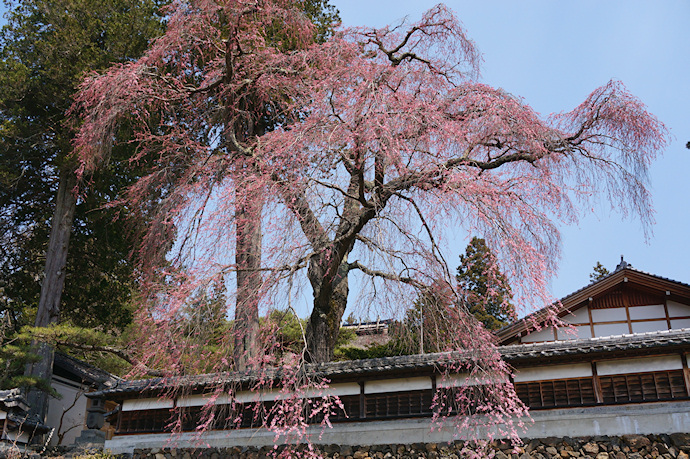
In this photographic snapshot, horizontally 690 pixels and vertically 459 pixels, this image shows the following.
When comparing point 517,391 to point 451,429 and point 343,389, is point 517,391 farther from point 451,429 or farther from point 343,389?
point 343,389

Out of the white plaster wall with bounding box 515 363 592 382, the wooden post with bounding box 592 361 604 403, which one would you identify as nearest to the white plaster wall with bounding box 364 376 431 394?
the white plaster wall with bounding box 515 363 592 382

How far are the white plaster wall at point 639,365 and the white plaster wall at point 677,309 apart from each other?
4.76 metres

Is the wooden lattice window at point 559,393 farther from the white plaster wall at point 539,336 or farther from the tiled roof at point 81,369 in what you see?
the tiled roof at point 81,369

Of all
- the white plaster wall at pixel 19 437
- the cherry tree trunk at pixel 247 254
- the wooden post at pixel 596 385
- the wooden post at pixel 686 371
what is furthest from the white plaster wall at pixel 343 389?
the white plaster wall at pixel 19 437

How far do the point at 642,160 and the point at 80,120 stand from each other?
39.5 feet

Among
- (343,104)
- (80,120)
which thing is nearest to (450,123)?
(343,104)

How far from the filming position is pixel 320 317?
9.88 meters


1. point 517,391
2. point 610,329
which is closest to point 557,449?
point 517,391

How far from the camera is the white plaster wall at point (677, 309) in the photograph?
12625mm

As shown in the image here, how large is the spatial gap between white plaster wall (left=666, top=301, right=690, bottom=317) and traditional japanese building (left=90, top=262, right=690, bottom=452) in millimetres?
3508

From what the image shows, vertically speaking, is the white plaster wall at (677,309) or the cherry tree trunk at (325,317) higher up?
the white plaster wall at (677,309)

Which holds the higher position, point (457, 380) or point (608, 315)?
point (608, 315)

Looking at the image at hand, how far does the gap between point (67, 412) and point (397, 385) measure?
1189 cm

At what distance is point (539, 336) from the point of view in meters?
13.3
